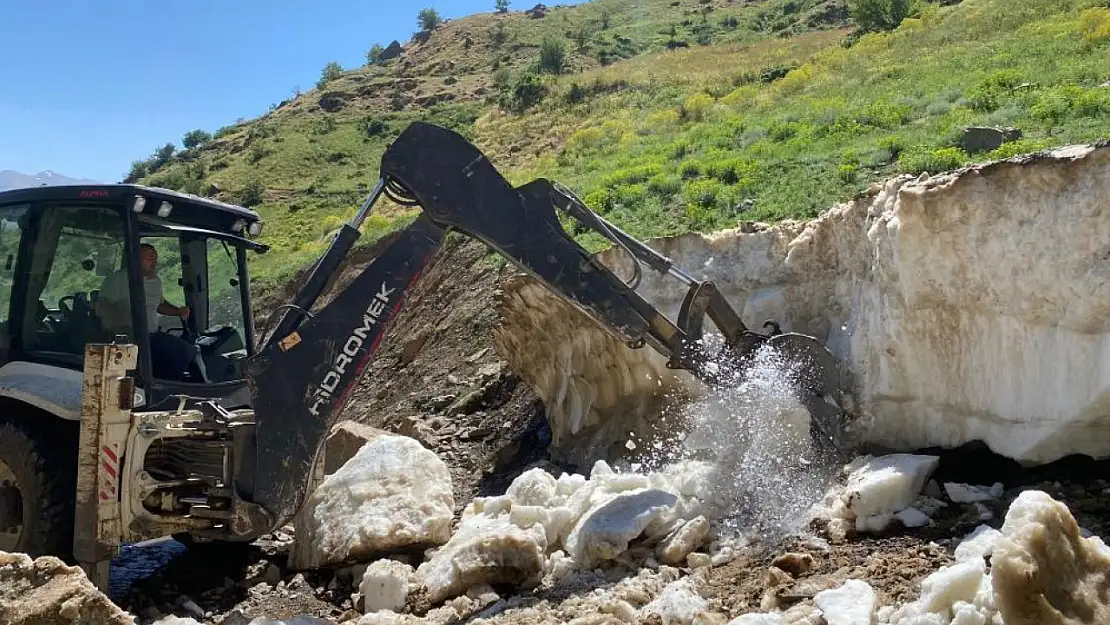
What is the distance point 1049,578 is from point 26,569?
419 centimetres

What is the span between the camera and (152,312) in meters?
6.54

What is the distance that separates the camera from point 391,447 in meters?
7.12

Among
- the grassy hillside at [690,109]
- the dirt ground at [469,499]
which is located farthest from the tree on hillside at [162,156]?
the dirt ground at [469,499]

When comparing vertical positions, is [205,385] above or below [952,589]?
above

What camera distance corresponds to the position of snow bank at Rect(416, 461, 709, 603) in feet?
17.7

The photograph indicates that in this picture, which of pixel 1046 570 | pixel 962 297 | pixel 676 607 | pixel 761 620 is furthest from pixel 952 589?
pixel 962 297

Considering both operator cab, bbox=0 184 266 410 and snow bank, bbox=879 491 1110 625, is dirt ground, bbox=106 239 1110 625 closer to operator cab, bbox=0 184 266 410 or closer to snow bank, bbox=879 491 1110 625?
snow bank, bbox=879 491 1110 625

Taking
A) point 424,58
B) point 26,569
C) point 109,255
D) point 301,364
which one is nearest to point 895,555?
point 301,364

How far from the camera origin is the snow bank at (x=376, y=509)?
6406mm

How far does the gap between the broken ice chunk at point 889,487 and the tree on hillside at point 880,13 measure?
29.9m

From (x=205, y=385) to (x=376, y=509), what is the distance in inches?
57.8

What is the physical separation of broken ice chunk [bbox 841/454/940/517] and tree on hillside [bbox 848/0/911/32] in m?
29.9

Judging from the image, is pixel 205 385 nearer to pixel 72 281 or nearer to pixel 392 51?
pixel 72 281

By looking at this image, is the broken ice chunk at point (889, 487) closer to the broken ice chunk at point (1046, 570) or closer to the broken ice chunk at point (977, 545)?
the broken ice chunk at point (977, 545)
